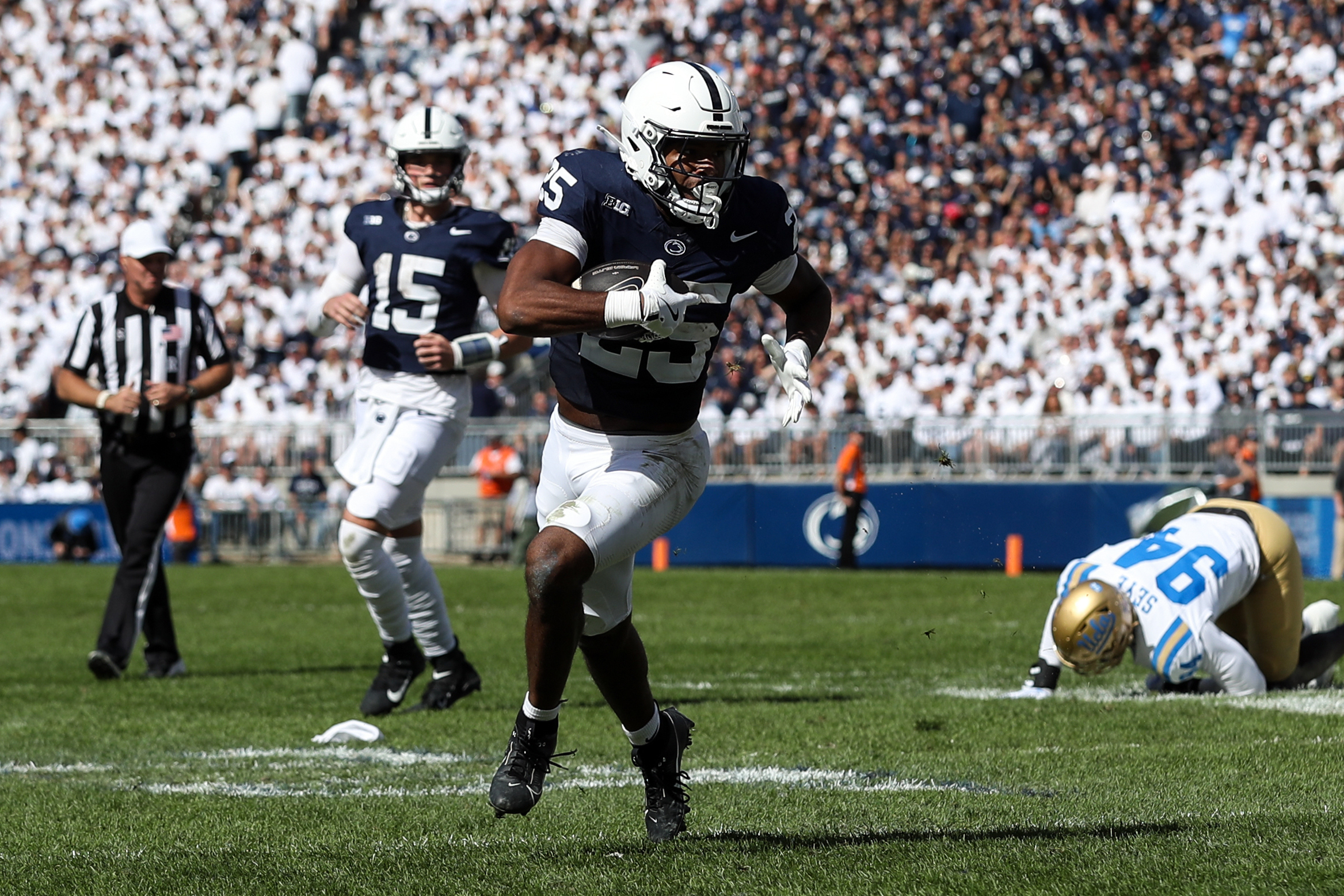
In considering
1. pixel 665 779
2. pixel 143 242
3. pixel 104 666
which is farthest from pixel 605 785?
pixel 143 242

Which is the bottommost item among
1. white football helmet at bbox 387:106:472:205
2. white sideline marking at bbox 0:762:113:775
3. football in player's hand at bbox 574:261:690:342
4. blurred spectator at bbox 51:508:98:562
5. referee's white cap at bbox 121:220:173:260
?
blurred spectator at bbox 51:508:98:562

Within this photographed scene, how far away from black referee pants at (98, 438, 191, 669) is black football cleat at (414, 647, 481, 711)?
1.90 m

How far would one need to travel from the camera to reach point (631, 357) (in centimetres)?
437

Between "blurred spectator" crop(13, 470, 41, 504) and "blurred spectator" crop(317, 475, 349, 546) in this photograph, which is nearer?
"blurred spectator" crop(317, 475, 349, 546)

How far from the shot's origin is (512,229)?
24.5 ft

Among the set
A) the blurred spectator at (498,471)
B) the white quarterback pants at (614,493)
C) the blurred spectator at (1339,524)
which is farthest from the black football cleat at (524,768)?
the blurred spectator at (498,471)

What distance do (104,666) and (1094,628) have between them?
4.69m

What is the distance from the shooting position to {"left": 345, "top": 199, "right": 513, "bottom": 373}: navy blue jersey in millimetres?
7133

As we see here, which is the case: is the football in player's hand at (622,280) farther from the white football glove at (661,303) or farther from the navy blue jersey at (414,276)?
the navy blue jersey at (414,276)

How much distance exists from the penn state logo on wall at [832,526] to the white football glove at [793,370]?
13.0 m

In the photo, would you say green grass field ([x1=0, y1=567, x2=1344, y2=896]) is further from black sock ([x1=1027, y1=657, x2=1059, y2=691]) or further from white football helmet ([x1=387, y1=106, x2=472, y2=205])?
white football helmet ([x1=387, y1=106, x2=472, y2=205])

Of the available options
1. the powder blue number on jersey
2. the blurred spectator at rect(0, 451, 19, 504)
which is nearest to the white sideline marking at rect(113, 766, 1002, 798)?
the powder blue number on jersey

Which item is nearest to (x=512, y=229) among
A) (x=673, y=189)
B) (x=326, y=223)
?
(x=673, y=189)

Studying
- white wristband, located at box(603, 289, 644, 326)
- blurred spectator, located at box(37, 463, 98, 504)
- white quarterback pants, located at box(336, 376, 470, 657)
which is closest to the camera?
white wristband, located at box(603, 289, 644, 326)
